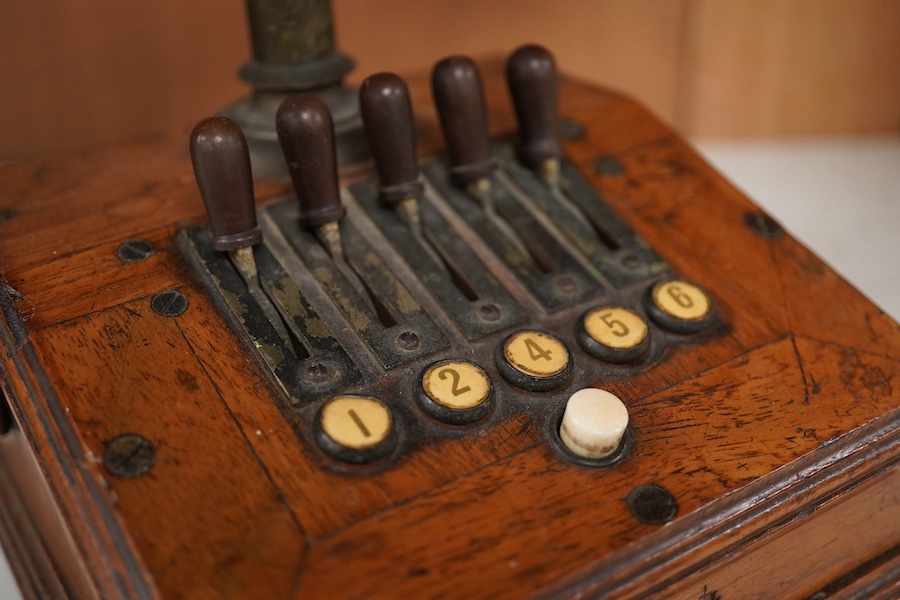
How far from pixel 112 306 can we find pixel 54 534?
250 mm

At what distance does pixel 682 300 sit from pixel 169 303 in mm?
484

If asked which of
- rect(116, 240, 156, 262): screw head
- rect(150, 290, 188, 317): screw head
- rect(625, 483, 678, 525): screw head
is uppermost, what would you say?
rect(116, 240, 156, 262): screw head

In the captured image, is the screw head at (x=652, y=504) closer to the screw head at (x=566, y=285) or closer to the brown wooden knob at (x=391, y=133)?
the screw head at (x=566, y=285)

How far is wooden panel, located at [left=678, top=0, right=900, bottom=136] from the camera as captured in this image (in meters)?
1.54

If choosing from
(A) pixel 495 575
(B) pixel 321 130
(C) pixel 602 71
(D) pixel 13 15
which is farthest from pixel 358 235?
(C) pixel 602 71

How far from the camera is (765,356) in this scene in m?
0.91

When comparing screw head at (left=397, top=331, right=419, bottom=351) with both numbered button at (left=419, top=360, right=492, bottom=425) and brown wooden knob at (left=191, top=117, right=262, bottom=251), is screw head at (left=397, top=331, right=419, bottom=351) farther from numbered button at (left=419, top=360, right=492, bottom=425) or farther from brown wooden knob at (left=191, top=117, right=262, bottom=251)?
brown wooden knob at (left=191, top=117, right=262, bottom=251)

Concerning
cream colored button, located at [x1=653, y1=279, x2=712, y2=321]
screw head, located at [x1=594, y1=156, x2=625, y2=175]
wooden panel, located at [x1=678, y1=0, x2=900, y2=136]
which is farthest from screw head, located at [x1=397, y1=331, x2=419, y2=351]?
wooden panel, located at [x1=678, y1=0, x2=900, y2=136]

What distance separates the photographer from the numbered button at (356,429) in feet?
2.54

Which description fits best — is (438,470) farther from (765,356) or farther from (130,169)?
(130,169)

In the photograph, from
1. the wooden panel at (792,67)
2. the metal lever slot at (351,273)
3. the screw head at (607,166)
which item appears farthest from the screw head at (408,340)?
the wooden panel at (792,67)

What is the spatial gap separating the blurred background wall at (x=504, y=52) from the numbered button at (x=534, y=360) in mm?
768

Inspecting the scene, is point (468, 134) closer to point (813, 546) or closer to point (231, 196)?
point (231, 196)

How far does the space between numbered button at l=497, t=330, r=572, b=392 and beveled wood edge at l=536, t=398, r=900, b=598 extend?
0.17 meters
